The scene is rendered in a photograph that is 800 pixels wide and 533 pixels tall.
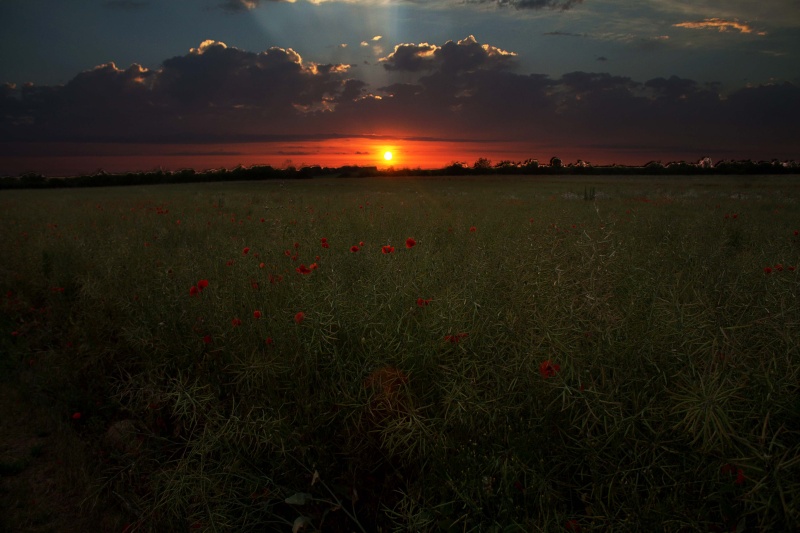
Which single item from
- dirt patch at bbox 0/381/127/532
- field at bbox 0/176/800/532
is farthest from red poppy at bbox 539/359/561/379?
dirt patch at bbox 0/381/127/532

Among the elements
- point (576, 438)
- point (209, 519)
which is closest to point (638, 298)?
point (576, 438)

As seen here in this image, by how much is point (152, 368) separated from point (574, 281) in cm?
305

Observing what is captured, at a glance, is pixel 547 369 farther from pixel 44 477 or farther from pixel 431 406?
pixel 44 477

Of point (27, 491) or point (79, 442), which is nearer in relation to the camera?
point (27, 491)

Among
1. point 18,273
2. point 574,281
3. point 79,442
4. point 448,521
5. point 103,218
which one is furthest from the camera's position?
point 103,218

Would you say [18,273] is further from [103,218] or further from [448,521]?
[448,521]

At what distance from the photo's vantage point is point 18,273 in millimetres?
6156

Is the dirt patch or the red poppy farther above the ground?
the red poppy

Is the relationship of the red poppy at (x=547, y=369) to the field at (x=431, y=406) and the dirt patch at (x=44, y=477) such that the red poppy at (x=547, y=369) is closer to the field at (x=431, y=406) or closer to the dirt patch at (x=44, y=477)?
the field at (x=431, y=406)

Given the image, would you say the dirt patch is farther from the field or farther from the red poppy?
the red poppy

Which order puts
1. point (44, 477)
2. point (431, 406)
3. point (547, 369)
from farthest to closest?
point (44, 477), point (431, 406), point (547, 369)

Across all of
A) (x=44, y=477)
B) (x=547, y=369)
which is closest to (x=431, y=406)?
(x=547, y=369)

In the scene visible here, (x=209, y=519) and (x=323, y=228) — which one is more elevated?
(x=323, y=228)

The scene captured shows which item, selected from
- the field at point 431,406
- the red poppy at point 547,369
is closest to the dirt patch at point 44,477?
the field at point 431,406
